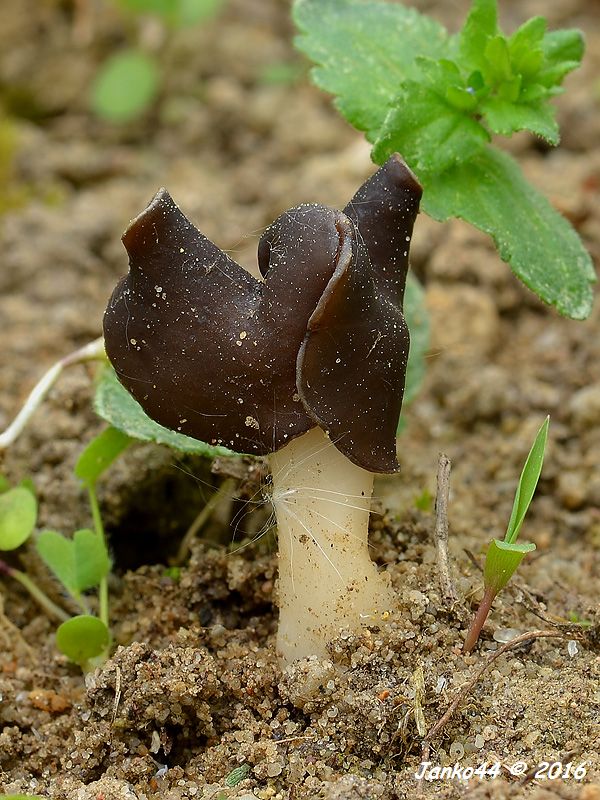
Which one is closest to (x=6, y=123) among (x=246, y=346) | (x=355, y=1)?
(x=355, y=1)

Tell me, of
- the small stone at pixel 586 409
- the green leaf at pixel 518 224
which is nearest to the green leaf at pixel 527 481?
the green leaf at pixel 518 224

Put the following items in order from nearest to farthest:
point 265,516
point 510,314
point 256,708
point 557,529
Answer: point 256,708 → point 265,516 → point 557,529 → point 510,314

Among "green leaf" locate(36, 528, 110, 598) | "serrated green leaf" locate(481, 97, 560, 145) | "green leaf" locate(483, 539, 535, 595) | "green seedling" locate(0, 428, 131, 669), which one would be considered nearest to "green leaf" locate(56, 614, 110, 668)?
"green seedling" locate(0, 428, 131, 669)

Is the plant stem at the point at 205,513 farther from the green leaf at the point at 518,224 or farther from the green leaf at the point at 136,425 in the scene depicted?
the green leaf at the point at 518,224

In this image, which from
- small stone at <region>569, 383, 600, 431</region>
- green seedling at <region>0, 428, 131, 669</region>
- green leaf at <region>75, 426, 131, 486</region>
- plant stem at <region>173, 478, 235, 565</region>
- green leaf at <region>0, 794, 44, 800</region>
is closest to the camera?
green leaf at <region>0, 794, 44, 800</region>

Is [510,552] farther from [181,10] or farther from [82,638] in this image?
[181,10]

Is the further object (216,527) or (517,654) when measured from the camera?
(216,527)

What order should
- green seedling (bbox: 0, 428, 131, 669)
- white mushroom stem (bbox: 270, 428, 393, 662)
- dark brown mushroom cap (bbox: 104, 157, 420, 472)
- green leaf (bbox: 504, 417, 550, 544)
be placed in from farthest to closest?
green seedling (bbox: 0, 428, 131, 669) → white mushroom stem (bbox: 270, 428, 393, 662) → green leaf (bbox: 504, 417, 550, 544) → dark brown mushroom cap (bbox: 104, 157, 420, 472)

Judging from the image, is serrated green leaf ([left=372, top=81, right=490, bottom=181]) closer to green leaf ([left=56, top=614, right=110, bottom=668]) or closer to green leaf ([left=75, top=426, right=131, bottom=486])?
green leaf ([left=75, top=426, right=131, bottom=486])

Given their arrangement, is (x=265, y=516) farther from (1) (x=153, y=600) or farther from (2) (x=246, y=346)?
(2) (x=246, y=346)
